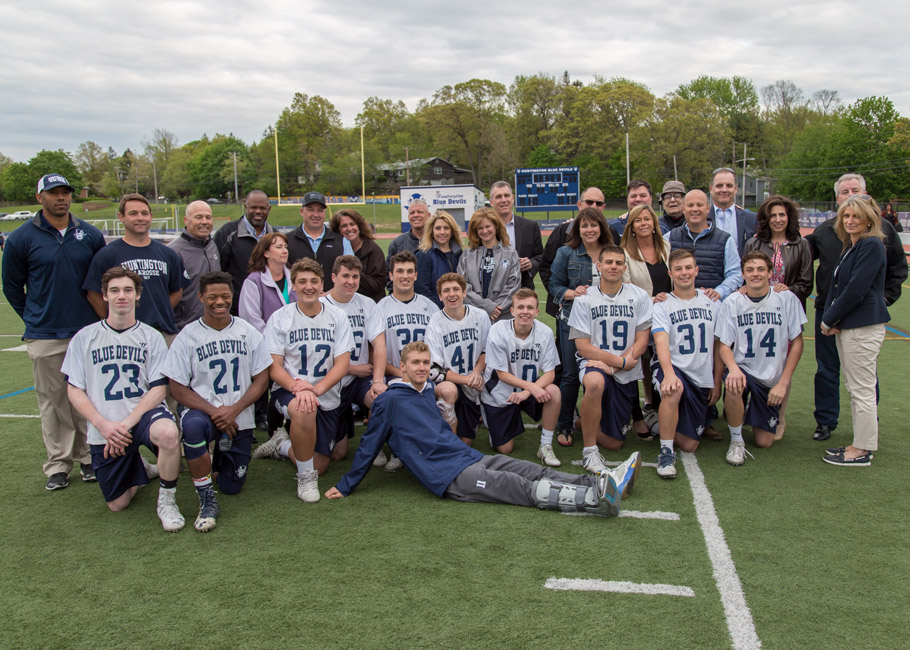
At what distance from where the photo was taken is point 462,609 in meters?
2.86

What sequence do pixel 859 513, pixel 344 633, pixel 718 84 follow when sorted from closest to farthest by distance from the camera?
pixel 344 633 → pixel 859 513 → pixel 718 84

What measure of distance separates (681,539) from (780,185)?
61484 mm

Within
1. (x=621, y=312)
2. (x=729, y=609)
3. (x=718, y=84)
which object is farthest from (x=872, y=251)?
(x=718, y=84)

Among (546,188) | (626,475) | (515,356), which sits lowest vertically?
(626,475)

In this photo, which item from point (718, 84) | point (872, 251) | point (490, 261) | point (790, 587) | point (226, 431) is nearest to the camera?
point (790, 587)

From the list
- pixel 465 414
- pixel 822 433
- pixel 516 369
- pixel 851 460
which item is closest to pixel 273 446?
pixel 465 414

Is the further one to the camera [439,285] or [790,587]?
[439,285]

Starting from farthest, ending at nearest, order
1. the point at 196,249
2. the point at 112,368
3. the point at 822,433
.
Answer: the point at 196,249 → the point at 822,433 → the point at 112,368

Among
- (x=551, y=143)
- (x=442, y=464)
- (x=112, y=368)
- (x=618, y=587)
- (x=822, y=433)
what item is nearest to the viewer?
(x=618, y=587)

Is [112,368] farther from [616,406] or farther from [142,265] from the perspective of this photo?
[616,406]

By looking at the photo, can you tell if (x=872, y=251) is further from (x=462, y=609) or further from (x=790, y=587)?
(x=462, y=609)

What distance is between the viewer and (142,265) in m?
4.60

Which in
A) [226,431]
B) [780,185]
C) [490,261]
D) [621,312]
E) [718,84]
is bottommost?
[226,431]

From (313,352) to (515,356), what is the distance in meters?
1.57
